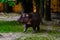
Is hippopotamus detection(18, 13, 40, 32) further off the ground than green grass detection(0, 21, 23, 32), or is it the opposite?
hippopotamus detection(18, 13, 40, 32)

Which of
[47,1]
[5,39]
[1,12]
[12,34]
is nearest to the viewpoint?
[5,39]

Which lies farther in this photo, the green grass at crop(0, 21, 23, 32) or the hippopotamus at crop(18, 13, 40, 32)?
the green grass at crop(0, 21, 23, 32)

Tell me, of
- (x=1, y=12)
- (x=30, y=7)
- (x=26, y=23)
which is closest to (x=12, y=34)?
(x=26, y=23)

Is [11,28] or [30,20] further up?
[30,20]

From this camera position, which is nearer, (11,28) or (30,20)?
(30,20)

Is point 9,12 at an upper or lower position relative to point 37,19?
lower

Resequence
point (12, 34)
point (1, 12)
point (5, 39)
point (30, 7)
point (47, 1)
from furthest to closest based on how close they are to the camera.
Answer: point (1, 12) → point (47, 1) → point (30, 7) → point (12, 34) → point (5, 39)

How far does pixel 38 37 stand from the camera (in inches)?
326

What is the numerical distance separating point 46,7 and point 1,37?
6202 millimetres

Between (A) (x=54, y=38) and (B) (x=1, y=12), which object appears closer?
(A) (x=54, y=38)

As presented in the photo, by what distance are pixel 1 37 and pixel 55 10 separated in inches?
482

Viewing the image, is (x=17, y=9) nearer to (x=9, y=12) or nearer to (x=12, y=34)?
(x=9, y=12)

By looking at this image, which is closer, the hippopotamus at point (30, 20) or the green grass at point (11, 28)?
the hippopotamus at point (30, 20)

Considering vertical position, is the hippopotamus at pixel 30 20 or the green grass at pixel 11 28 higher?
the hippopotamus at pixel 30 20
